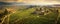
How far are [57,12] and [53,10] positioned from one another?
0.08m

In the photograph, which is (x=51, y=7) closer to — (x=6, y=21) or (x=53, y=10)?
(x=53, y=10)

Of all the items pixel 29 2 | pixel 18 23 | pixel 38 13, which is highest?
pixel 29 2

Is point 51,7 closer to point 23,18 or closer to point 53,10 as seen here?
point 53,10

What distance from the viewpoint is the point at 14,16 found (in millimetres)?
2197

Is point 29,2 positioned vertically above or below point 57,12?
above

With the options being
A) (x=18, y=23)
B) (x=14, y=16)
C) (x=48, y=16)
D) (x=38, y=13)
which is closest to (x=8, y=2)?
(x=14, y=16)

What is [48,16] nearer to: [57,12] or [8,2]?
[57,12]

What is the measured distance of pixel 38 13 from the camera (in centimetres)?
221

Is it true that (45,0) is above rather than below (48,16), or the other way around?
above

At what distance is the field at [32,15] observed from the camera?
215 centimetres

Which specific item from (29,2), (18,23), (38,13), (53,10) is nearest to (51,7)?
(53,10)

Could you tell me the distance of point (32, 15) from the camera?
7.18 feet

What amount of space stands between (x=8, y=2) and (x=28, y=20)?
0.48 m

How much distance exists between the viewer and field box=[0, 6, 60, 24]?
215 centimetres
